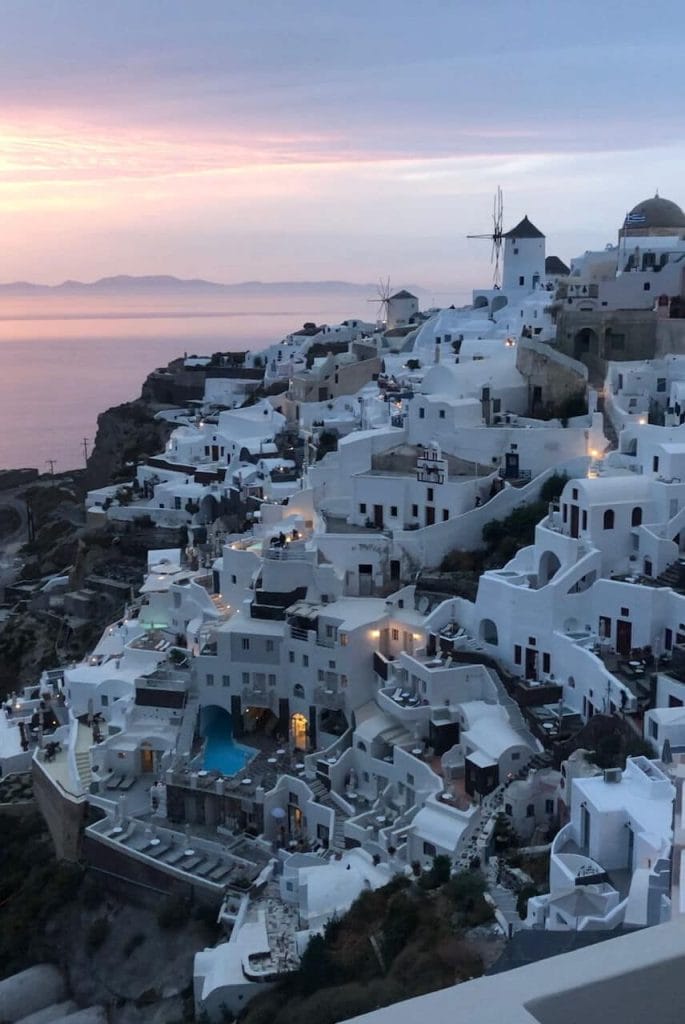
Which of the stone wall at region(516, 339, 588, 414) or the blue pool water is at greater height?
the stone wall at region(516, 339, 588, 414)

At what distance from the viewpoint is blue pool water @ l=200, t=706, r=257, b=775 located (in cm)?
2102

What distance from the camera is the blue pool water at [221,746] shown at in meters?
21.0

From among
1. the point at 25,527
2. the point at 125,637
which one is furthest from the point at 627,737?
the point at 25,527

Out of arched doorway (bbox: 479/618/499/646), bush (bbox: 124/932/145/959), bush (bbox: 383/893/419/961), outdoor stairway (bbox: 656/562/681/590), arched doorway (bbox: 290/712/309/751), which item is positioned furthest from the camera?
arched doorway (bbox: 290/712/309/751)

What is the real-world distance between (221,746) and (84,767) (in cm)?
294

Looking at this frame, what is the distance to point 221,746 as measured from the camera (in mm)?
21797

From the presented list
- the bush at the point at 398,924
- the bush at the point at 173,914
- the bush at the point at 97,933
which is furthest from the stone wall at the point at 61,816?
the bush at the point at 398,924

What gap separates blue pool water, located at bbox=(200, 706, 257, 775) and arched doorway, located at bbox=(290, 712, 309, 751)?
92cm

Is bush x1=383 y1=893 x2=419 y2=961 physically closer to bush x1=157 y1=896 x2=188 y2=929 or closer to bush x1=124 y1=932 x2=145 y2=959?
bush x1=157 y1=896 x2=188 y2=929

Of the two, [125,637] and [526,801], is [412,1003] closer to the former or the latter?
[526,801]

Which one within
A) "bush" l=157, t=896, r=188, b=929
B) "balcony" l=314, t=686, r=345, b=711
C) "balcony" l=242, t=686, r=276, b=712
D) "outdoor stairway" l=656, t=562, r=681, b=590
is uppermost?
"outdoor stairway" l=656, t=562, r=681, b=590

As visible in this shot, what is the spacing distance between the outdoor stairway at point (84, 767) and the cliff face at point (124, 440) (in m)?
21.4

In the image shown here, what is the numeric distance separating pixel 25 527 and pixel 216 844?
3770cm

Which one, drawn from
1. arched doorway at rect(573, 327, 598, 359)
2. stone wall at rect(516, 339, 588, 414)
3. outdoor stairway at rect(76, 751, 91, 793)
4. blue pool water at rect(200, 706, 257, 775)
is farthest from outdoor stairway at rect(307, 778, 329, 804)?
arched doorway at rect(573, 327, 598, 359)
